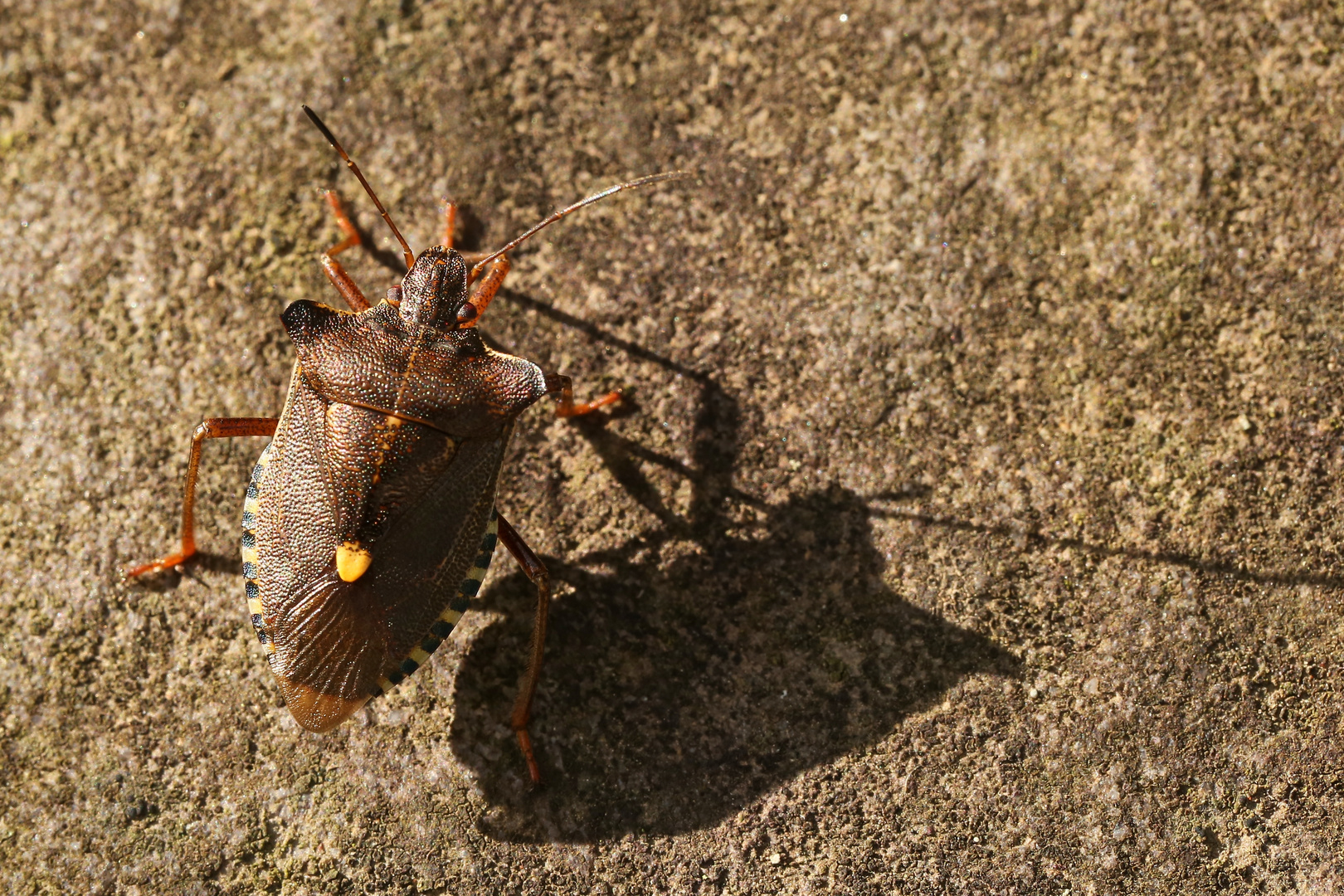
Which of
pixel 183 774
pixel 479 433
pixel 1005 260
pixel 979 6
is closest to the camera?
pixel 479 433

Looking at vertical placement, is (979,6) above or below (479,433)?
above

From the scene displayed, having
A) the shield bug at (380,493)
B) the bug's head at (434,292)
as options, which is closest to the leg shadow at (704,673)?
the shield bug at (380,493)

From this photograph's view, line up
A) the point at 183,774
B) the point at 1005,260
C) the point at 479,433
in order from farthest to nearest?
the point at 1005,260 → the point at 183,774 → the point at 479,433

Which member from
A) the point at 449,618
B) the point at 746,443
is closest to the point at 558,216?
the point at 746,443

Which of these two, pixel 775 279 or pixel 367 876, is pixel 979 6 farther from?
pixel 367 876

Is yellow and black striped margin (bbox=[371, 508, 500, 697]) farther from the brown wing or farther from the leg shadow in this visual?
the leg shadow

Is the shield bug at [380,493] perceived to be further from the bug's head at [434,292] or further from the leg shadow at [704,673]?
the leg shadow at [704,673]

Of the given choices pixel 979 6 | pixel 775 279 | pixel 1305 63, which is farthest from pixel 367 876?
pixel 1305 63
